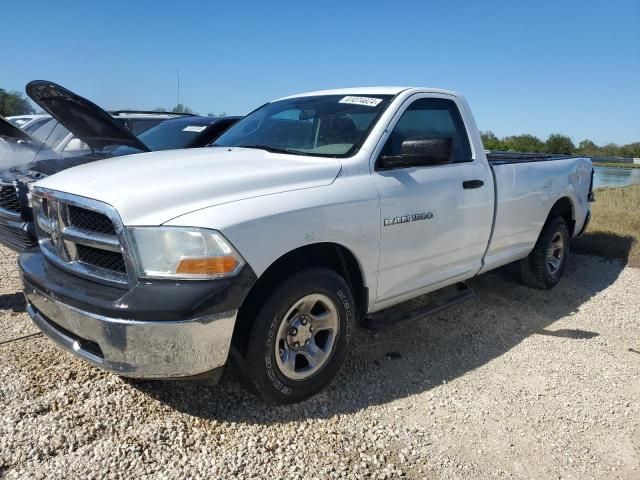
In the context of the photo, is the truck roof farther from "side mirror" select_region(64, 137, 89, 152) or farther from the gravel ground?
"side mirror" select_region(64, 137, 89, 152)

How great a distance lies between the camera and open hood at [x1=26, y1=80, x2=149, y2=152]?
15.3ft

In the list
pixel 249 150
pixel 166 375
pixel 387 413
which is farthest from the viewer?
pixel 249 150

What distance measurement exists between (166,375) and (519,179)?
140 inches

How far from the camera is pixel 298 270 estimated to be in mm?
2963

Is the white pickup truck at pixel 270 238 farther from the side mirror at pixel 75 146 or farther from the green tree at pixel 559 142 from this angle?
the green tree at pixel 559 142

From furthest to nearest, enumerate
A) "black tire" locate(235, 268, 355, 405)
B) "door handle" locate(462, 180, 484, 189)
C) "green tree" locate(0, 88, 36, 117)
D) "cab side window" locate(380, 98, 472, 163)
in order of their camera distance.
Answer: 1. "green tree" locate(0, 88, 36, 117)
2. "door handle" locate(462, 180, 484, 189)
3. "cab side window" locate(380, 98, 472, 163)
4. "black tire" locate(235, 268, 355, 405)

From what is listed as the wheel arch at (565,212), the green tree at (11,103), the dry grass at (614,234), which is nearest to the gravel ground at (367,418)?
the wheel arch at (565,212)

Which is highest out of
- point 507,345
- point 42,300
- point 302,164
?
point 302,164

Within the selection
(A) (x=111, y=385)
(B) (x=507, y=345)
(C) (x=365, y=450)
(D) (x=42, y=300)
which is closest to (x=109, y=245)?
(D) (x=42, y=300)

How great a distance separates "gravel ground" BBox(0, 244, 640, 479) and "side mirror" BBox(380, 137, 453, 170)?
56.5 inches

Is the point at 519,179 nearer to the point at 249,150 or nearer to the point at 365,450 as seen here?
the point at 249,150

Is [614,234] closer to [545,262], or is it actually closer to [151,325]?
[545,262]

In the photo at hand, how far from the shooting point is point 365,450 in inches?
108

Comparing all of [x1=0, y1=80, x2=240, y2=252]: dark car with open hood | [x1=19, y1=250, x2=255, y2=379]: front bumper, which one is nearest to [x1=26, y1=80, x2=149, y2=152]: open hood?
[x1=0, y1=80, x2=240, y2=252]: dark car with open hood
